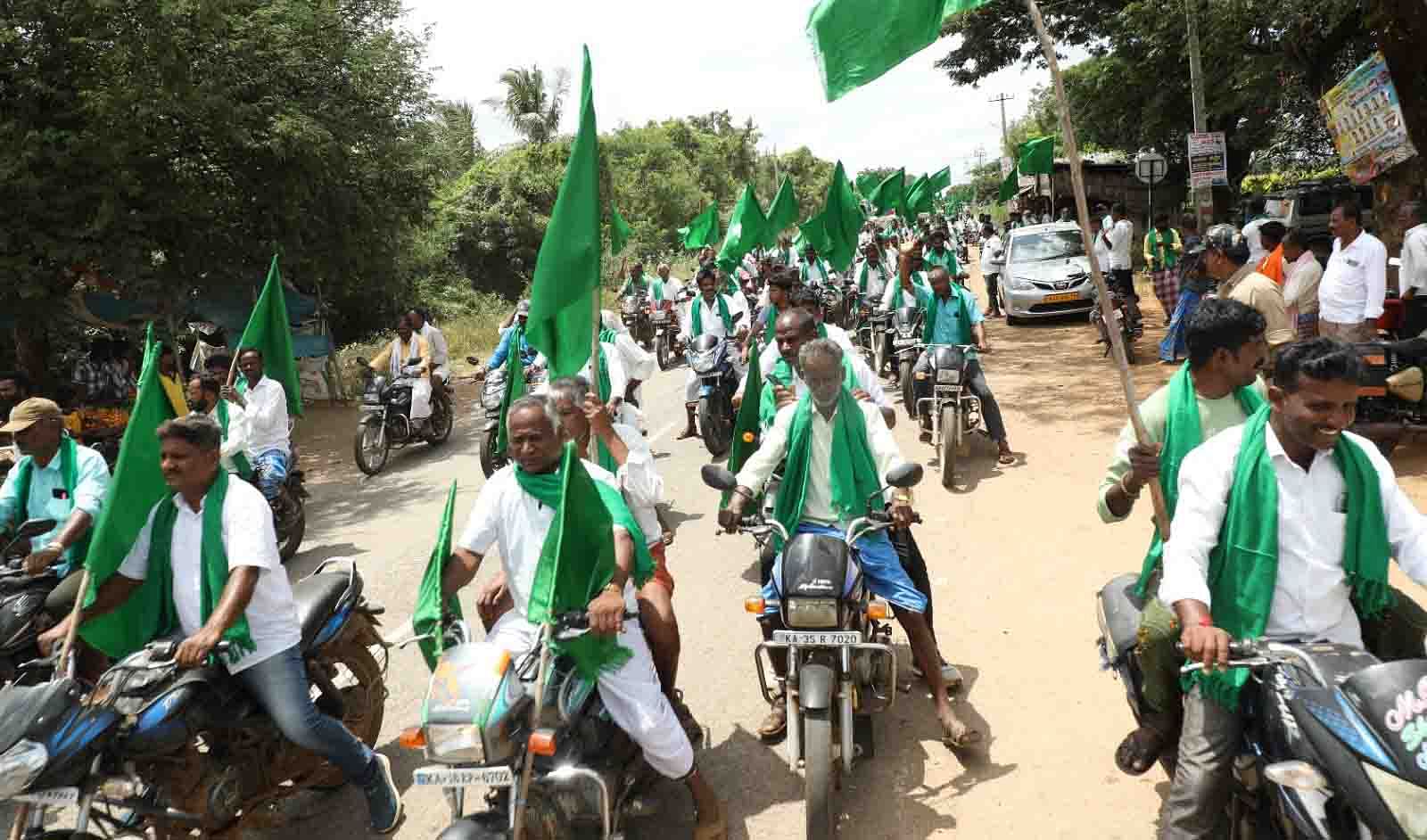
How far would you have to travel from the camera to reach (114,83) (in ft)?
33.6

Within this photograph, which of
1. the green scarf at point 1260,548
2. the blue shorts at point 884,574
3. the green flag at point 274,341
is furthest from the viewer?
the green flag at point 274,341

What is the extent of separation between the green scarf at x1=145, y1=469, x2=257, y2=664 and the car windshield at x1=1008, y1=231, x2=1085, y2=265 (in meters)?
16.1

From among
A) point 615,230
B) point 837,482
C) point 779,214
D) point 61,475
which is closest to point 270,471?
point 61,475

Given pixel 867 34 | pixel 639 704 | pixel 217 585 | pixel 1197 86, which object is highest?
pixel 1197 86

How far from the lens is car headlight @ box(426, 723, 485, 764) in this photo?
2.67m

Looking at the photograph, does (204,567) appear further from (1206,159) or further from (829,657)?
(1206,159)

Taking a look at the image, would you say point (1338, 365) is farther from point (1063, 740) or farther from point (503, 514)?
point (503, 514)

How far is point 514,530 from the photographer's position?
3400 millimetres

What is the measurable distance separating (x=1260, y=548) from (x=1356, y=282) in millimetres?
6190

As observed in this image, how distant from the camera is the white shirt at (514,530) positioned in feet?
11.1

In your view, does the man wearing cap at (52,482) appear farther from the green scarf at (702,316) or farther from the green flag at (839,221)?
the green flag at (839,221)

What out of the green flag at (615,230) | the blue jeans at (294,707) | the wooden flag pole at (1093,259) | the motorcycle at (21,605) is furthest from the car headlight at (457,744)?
the green flag at (615,230)

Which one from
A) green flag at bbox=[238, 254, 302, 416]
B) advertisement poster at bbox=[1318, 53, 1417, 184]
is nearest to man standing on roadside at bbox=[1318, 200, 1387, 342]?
advertisement poster at bbox=[1318, 53, 1417, 184]

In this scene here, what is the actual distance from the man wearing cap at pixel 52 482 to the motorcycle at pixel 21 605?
91 mm
